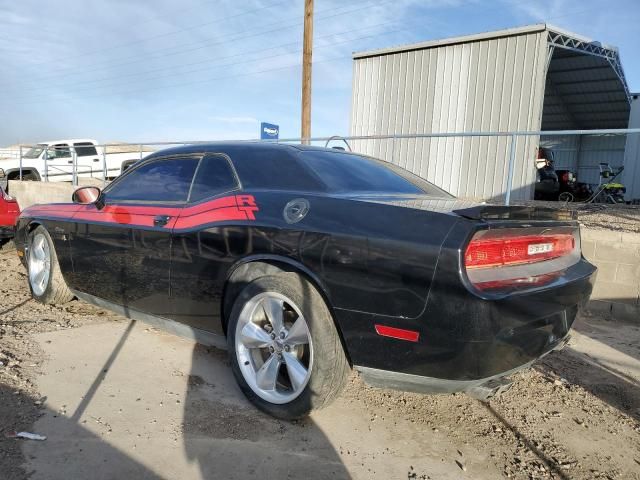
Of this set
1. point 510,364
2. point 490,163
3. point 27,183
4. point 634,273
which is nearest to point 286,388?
point 510,364

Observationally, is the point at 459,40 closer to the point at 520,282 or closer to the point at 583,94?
the point at 583,94


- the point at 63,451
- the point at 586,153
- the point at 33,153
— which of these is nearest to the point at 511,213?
the point at 63,451

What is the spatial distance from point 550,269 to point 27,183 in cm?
1362

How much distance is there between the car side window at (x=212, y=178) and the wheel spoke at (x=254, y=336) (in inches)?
35.0

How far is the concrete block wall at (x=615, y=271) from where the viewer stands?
5.04 metres

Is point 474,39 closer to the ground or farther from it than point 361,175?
farther from it

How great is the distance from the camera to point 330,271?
8.16ft

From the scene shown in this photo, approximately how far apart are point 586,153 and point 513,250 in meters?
24.6

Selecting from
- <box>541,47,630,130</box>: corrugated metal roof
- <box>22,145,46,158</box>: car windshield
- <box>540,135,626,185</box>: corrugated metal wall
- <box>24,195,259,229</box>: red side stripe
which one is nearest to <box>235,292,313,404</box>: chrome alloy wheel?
<box>24,195,259,229</box>: red side stripe

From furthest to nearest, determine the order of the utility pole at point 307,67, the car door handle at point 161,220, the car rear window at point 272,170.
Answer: the utility pole at point 307,67
the car door handle at point 161,220
the car rear window at point 272,170

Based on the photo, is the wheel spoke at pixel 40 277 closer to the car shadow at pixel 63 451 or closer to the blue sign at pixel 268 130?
the car shadow at pixel 63 451

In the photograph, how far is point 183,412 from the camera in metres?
2.83

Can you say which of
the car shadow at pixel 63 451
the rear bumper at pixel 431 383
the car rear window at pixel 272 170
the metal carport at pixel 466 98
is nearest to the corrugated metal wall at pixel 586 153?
the metal carport at pixel 466 98

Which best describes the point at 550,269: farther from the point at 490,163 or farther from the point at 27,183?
the point at 27,183
